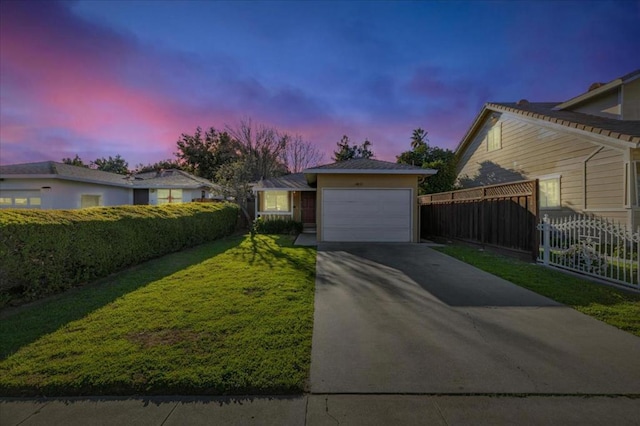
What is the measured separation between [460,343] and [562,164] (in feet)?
35.5

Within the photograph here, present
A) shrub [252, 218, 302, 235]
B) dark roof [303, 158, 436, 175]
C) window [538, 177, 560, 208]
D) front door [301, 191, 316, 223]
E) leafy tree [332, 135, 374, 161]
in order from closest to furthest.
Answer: window [538, 177, 560, 208] < dark roof [303, 158, 436, 175] < shrub [252, 218, 302, 235] < front door [301, 191, 316, 223] < leafy tree [332, 135, 374, 161]

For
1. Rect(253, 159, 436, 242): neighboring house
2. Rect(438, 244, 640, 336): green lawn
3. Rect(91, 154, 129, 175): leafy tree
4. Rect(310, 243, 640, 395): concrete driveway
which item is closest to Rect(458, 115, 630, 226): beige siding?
Rect(438, 244, 640, 336): green lawn

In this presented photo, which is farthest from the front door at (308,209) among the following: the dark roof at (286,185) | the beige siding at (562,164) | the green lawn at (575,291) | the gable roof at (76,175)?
the green lawn at (575,291)

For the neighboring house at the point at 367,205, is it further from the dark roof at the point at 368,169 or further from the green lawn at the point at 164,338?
the green lawn at the point at 164,338

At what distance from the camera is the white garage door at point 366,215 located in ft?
38.6

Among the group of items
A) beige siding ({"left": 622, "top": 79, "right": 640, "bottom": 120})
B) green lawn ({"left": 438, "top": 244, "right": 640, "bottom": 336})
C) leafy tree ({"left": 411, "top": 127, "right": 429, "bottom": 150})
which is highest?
leafy tree ({"left": 411, "top": 127, "right": 429, "bottom": 150})

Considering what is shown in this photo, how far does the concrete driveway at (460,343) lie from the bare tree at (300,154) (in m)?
Result: 29.3

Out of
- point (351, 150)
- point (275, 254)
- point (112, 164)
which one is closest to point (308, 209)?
point (275, 254)

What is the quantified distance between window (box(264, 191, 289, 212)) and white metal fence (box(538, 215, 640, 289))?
1268 centimetres

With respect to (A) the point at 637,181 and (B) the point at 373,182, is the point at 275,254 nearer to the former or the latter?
(B) the point at 373,182

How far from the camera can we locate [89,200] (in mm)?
16031

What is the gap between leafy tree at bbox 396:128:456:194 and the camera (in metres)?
16.3

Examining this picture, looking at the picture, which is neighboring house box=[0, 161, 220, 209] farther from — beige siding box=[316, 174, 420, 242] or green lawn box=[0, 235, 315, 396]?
green lawn box=[0, 235, 315, 396]

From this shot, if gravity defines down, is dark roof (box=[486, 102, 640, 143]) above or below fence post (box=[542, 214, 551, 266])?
above
